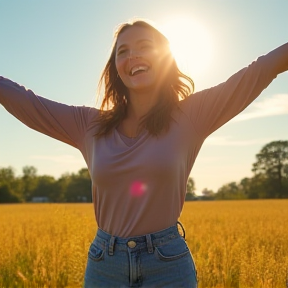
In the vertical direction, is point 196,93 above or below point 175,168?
above

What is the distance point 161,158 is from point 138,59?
51 centimetres

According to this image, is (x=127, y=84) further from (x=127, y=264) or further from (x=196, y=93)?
(x=127, y=264)

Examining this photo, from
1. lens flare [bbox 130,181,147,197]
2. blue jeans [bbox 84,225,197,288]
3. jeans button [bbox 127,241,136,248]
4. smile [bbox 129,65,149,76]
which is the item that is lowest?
blue jeans [bbox 84,225,197,288]

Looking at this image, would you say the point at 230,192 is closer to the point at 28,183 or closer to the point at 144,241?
the point at 28,183

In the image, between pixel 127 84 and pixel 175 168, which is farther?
pixel 127 84

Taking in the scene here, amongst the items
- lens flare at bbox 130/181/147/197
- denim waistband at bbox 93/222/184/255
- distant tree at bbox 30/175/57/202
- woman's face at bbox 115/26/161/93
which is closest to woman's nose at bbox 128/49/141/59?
woman's face at bbox 115/26/161/93

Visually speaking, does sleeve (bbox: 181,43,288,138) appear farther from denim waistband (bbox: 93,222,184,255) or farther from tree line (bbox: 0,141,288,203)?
tree line (bbox: 0,141,288,203)

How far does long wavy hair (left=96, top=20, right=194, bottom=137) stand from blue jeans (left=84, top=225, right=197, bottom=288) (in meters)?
0.46

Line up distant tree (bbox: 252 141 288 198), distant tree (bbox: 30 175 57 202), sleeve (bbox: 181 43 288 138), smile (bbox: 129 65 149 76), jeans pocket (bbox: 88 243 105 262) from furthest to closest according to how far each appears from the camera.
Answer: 1. distant tree (bbox: 30 175 57 202)
2. distant tree (bbox: 252 141 288 198)
3. smile (bbox: 129 65 149 76)
4. jeans pocket (bbox: 88 243 105 262)
5. sleeve (bbox: 181 43 288 138)

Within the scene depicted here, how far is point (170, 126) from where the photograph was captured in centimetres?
202

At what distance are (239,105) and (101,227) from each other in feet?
2.66

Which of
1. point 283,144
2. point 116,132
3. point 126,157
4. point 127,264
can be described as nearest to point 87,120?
point 116,132

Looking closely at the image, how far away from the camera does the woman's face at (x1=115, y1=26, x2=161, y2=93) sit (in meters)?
2.16

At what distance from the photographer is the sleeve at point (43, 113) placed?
2.20m
